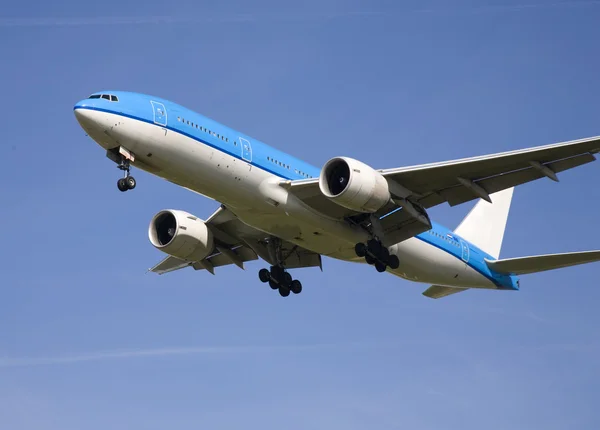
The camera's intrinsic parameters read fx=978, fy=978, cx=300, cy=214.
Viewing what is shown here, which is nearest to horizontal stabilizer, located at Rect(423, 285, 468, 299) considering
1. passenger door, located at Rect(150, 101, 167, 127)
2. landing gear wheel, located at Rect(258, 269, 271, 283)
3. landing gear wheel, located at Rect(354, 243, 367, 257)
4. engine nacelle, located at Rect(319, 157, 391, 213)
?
landing gear wheel, located at Rect(258, 269, 271, 283)

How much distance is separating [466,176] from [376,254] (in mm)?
Answer: 4330

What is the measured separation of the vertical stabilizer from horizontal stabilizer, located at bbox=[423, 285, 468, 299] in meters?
2.21

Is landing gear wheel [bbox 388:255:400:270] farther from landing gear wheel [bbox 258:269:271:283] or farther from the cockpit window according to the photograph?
the cockpit window

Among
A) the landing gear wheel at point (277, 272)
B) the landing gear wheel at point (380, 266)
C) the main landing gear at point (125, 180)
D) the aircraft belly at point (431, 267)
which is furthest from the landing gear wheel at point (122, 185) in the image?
the aircraft belly at point (431, 267)

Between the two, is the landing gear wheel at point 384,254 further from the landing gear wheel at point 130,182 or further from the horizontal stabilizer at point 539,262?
the landing gear wheel at point 130,182

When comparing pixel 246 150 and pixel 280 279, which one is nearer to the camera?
pixel 246 150

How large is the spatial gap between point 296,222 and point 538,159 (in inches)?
337

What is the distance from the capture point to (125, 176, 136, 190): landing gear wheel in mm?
31719


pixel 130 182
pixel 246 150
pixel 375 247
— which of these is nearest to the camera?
pixel 130 182

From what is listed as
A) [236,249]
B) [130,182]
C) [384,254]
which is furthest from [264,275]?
[130,182]

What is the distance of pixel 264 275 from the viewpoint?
39375mm

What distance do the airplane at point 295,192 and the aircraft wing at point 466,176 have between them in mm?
40

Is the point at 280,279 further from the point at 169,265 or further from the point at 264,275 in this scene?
the point at 169,265

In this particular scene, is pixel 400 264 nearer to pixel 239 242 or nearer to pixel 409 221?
pixel 409 221
